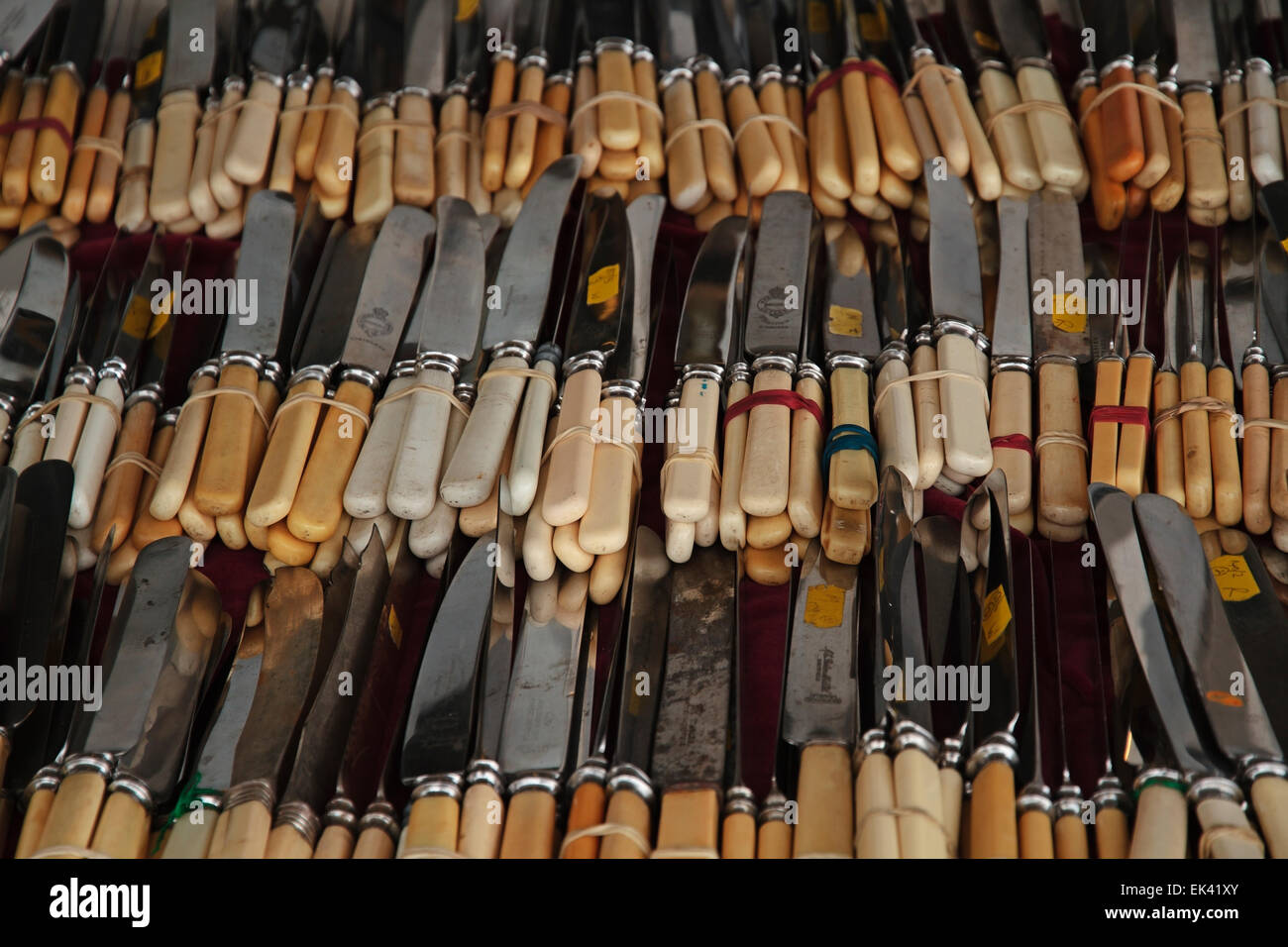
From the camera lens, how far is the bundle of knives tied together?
1.42m

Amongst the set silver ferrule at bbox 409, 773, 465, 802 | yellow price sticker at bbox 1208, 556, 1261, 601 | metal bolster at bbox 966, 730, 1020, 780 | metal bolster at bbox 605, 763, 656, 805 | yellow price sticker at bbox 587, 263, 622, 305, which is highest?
yellow price sticker at bbox 587, 263, 622, 305

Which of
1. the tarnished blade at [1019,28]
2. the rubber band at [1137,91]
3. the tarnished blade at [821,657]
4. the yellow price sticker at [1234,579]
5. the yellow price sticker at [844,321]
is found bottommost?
the tarnished blade at [821,657]

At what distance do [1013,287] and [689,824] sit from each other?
1026mm

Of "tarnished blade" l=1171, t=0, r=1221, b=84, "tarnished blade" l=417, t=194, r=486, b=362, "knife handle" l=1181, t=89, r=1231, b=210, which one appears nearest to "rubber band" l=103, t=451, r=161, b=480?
"tarnished blade" l=417, t=194, r=486, b=362

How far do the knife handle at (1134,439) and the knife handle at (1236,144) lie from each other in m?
0.44

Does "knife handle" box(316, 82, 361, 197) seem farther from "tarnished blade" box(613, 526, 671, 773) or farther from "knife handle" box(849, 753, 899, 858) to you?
"knife handle" box(849, 753, 899, 858)

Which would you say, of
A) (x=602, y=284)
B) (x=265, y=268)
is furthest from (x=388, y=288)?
(x=602, y=284)

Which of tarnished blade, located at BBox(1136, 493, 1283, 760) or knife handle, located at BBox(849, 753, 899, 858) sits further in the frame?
tarnished blade, located at BBox(1136, 493, 1283, 760)

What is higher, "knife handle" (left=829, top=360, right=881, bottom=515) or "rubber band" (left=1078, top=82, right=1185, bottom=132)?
"rubber band" (left=1078, top=82, right=1185, bottom=132)

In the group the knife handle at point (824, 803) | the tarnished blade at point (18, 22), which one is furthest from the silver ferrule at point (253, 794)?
the tarnished blade at point (18, 22)

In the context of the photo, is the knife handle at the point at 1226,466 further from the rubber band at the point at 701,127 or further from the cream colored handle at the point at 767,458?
the rubber band at the point at 701,127

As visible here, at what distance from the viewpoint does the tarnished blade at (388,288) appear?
1.91m

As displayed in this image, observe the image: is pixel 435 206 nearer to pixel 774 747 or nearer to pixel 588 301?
pixel 588 301
